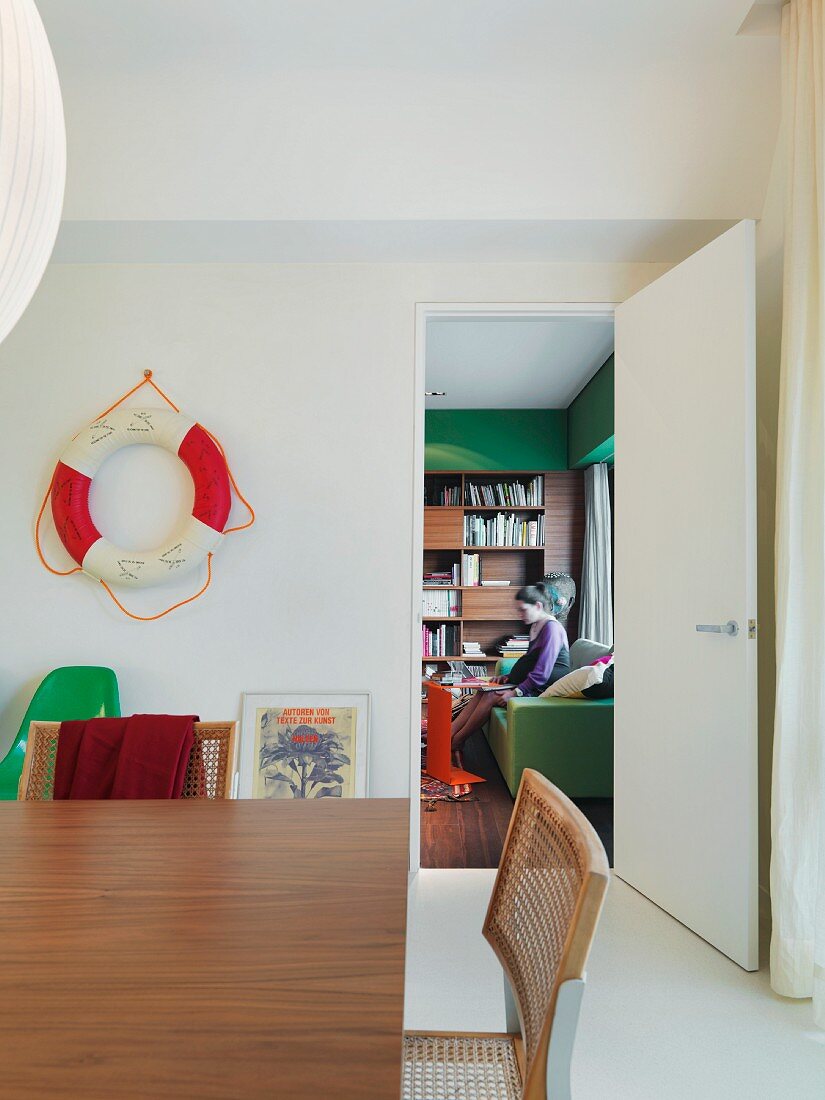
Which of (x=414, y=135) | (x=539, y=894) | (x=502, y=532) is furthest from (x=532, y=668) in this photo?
(x=539, y=894)

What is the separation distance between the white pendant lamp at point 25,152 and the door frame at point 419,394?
2190 millimetres

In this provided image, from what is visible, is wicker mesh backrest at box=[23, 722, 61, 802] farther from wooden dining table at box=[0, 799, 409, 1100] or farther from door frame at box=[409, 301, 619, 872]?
door frame at box=[409, 301, 619, 872]

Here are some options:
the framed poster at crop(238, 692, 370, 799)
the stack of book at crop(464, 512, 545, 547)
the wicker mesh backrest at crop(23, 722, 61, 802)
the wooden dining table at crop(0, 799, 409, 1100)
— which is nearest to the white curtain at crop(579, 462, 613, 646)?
the stack of book at crop(464, 512, 545, 547)

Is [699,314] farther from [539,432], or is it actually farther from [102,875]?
[539,432]

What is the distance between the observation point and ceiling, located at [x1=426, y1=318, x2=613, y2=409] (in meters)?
4.80

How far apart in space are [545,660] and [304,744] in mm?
2304

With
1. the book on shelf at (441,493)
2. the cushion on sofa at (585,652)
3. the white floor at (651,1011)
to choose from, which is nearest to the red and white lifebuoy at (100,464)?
the white floor at (651,1011)

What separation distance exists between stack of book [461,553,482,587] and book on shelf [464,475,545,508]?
440 mm

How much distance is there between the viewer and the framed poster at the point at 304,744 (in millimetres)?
3041

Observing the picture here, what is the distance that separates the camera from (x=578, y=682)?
14.1 ft

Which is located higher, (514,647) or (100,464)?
(100,464)

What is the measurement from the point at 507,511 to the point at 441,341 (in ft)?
6.99

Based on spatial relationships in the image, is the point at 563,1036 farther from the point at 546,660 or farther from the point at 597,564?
the point at 597,564

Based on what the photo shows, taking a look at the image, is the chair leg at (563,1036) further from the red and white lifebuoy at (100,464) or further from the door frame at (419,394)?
the red and white lifebuoy at (100,464)
